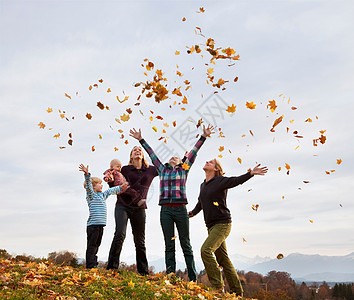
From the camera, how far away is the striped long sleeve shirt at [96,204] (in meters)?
8.80

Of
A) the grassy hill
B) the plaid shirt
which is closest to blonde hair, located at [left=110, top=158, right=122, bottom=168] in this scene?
the plaid shirt

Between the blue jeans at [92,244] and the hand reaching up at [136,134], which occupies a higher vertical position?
the hand reaching up at [136,134]

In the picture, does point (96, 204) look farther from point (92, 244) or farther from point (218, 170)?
point (218, 170)

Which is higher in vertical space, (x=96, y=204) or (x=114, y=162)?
(x=114, y=162)

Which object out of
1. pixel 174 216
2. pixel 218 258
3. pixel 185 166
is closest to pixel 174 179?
pixel 185 166

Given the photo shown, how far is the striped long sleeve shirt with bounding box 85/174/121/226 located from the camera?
8797 millimetres

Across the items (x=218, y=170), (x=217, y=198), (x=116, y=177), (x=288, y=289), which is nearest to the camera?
(x=217, y=198)

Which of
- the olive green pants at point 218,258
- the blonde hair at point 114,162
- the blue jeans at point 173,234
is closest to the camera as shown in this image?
the olive green pants at point 218,258

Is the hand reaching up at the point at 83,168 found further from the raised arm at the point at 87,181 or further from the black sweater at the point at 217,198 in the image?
the black sweater at the point at 217,198

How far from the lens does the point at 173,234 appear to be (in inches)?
324

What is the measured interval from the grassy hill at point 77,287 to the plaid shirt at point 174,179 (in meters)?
1.78

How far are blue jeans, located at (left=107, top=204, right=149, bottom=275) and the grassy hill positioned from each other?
1145 mm

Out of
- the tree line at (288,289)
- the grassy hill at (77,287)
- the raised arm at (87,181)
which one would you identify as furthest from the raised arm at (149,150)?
the tree line at (288,289)

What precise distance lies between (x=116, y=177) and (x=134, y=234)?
1.50 m
